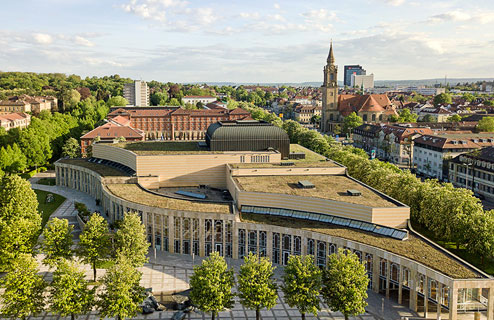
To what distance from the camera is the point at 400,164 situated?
462ft

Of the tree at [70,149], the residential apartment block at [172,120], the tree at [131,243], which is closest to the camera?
the tree at [131,243]

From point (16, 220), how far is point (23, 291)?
1739 centimetres

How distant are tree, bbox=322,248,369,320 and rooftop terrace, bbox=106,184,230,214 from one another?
955 inches

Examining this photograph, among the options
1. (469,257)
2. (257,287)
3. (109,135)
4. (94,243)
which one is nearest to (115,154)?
(109,135)

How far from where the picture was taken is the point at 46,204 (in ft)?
308

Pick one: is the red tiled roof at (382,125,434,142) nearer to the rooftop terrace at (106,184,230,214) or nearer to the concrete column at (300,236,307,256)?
the rooftop terrace at (106,184,230,214)

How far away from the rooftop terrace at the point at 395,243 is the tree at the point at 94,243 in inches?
815

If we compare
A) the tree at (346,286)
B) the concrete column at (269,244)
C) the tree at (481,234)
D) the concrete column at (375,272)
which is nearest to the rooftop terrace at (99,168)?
the concrete column at (269,244)

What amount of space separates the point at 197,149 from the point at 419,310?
5964 cm

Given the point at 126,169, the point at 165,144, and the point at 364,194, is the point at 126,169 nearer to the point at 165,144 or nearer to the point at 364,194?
the point at 165,144

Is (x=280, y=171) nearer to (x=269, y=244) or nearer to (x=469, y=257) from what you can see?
(x=269, y=244)

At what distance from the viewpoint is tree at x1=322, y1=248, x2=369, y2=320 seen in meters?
45.0

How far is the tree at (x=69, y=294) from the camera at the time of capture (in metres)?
44.8

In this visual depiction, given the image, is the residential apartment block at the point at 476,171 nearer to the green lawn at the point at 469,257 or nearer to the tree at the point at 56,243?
the green lawn at the point at 469,257
